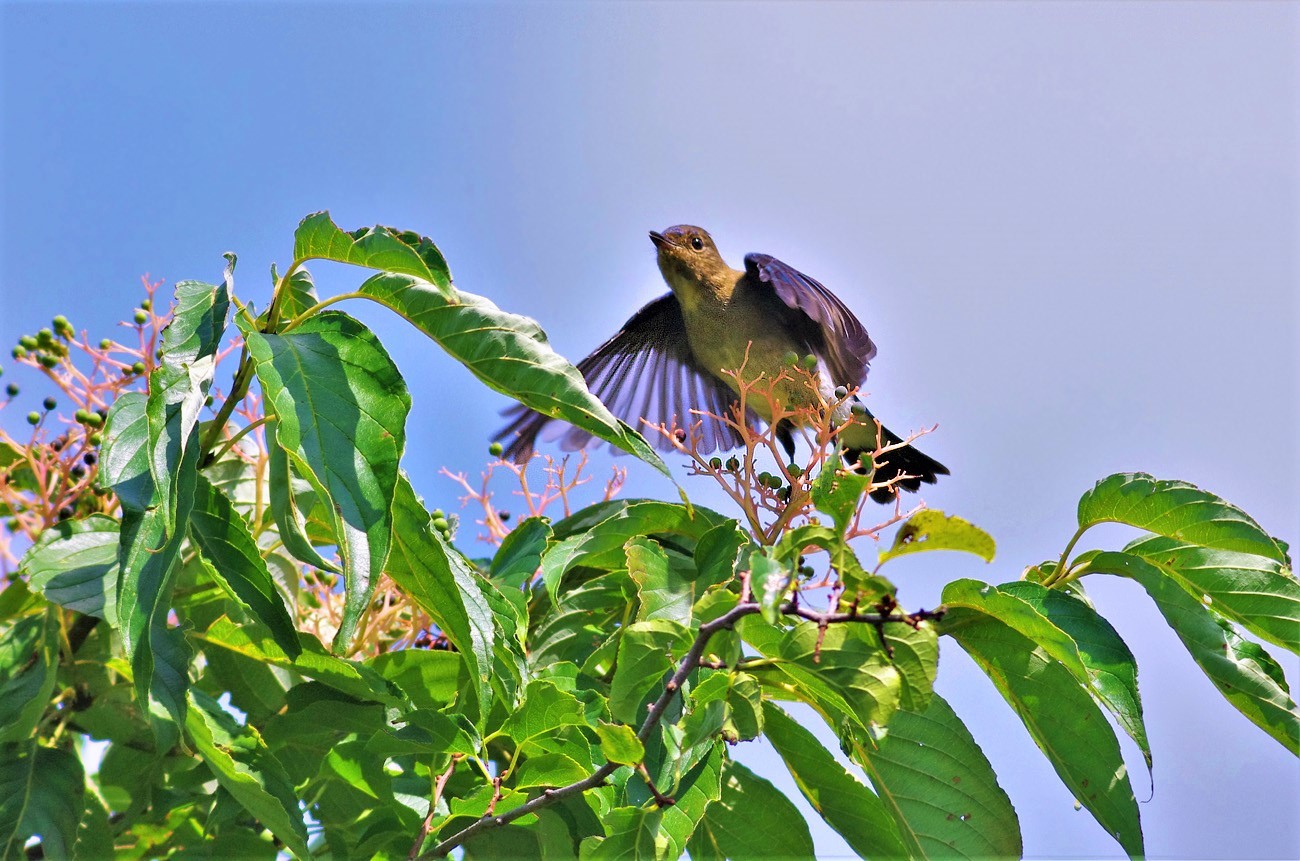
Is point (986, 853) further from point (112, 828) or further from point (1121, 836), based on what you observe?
point (112, 828)

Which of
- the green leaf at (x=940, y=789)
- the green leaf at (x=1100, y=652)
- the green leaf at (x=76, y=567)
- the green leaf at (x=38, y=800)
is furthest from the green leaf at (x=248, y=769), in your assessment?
the green leaf at (x=1100, y=652)

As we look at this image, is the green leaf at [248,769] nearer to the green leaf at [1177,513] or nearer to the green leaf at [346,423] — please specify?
the green leaf at [346,423]

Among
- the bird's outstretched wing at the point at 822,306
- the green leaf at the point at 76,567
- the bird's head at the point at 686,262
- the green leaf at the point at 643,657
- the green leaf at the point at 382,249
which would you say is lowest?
the green leaf at the point at 643,657

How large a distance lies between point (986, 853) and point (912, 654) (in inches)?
24.9

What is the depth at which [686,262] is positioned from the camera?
202 inches

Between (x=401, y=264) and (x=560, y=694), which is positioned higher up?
(x=401, y=264)

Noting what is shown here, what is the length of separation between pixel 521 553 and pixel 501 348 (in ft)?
2.24

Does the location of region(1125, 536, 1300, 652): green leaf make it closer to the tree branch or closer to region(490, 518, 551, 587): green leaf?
the tree branch

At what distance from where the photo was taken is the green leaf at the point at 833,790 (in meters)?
2.20

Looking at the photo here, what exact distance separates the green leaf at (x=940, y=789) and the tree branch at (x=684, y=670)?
A: 509 mm

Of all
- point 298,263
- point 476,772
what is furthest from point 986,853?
point 298,263

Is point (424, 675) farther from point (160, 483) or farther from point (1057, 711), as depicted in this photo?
point (1057, 711)

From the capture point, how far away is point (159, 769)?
2812 mm

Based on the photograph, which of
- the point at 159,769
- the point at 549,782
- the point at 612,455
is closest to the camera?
the point at 549,782
